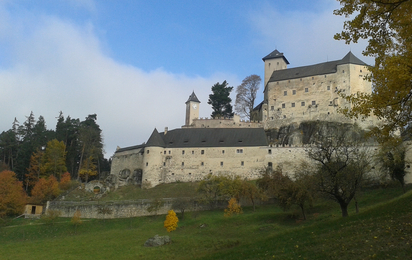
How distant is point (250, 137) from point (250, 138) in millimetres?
264

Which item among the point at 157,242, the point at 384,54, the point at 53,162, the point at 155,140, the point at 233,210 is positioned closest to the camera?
the point at 384,54

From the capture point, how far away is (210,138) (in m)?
54.5

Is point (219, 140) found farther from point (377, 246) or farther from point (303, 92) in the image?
point (377, 246)

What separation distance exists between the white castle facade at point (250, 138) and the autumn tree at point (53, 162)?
26.7ft

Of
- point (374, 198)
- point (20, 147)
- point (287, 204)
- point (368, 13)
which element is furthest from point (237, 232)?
point (20, 147)

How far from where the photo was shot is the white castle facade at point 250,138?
50734 mm

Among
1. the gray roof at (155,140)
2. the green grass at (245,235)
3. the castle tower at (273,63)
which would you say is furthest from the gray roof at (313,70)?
the green grass at (245,235)

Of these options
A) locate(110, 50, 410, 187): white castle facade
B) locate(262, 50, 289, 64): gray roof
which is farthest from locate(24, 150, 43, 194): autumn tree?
locate(262, 50, 289, 64): gray roof

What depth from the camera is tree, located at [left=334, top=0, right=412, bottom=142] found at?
1070 cm

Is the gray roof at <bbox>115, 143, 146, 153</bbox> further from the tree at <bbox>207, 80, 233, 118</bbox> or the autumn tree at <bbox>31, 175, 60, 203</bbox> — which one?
the tree at <bbox>207, 80, 233, 118</bbox>

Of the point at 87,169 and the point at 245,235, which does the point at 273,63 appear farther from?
the point at 245,235

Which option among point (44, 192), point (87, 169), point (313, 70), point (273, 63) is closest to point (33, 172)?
point (87, 169)

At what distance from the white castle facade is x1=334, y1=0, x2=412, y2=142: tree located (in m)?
37.4

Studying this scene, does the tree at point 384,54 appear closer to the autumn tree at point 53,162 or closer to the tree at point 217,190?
the tree at point 217,190
